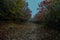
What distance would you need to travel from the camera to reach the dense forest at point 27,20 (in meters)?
5.31

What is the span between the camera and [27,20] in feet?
30.7

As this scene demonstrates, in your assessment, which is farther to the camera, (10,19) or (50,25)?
(10,19)

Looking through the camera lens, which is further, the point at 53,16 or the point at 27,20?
the point at 27,20

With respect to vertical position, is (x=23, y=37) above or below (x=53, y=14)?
below

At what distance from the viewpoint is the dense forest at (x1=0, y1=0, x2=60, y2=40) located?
531 centimetres

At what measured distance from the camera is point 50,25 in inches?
240

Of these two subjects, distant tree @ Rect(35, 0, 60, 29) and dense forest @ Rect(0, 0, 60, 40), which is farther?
distant tree @ Rect(35, 0, 60, 29)

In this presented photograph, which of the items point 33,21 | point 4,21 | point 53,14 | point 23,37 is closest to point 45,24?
point 53,14

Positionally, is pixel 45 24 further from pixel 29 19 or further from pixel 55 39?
pixel 29 19

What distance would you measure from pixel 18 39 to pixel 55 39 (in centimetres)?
105

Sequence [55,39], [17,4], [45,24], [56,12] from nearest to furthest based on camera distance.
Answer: [55,39]
[56,12]
[45,24]
[17,4]

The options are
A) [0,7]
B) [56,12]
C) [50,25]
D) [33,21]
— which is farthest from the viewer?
[33,21]

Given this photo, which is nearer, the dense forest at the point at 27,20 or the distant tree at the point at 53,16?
the dense forest at the point at 27,20

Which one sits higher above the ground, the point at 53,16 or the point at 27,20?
the point at 53,16
